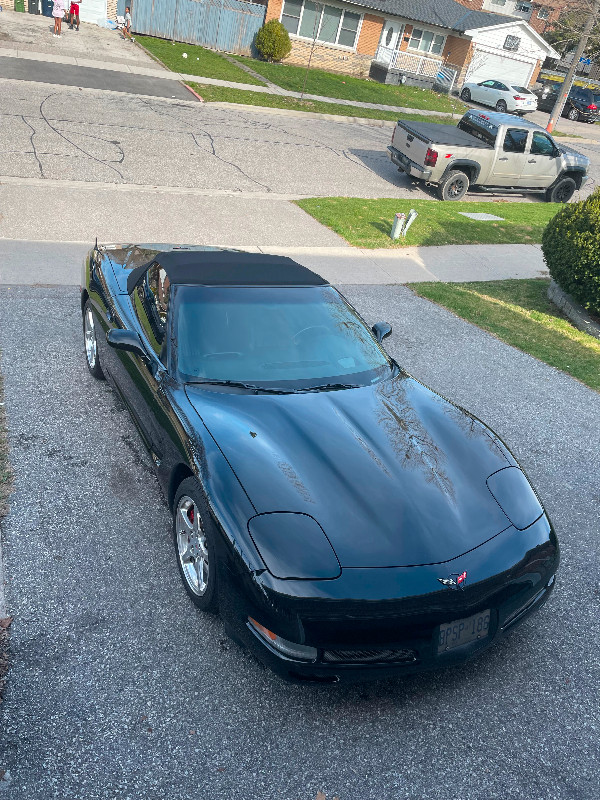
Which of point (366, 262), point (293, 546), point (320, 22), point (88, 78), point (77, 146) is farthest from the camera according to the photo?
point (320, 22)

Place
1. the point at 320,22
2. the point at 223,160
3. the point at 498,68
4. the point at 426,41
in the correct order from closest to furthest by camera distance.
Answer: the point at 223,160 → the point at 320,22 → the point at 426,41 → the point at 498,68

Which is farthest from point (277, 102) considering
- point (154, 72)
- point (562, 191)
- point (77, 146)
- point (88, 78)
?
point (77, 146)

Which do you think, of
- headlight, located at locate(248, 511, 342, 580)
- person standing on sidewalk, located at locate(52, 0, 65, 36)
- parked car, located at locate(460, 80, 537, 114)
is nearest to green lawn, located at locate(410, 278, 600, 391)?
headlight, located at locate(248, 511, 342, 580)

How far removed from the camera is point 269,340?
4.49 metres

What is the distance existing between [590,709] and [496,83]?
110 ft

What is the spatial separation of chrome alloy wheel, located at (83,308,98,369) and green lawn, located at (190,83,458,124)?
1604 centimetres

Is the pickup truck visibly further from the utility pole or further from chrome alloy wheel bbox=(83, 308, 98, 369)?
the utility pole

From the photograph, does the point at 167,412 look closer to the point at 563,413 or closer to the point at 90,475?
the point at 90,475

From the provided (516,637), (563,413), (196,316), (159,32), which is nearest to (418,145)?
(563,413)

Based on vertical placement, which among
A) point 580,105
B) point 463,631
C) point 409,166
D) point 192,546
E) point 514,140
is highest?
point 514,140

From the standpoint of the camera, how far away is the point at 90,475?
4859mm

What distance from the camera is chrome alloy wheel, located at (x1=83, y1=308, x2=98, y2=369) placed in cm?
593

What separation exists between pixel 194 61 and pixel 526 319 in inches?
837

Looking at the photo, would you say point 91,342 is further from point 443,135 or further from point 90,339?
point 443,135
